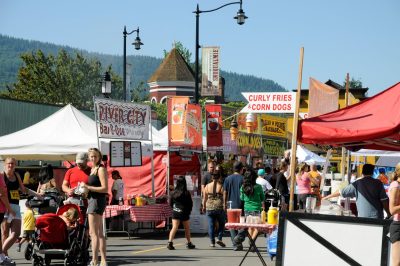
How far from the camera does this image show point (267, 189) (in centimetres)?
1956

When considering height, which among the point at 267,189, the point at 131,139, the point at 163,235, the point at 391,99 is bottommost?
the point at 163,235

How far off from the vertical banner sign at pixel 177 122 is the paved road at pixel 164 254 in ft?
9.15

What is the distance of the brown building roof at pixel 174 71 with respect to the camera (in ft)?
413

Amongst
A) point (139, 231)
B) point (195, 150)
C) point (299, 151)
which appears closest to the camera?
point (139, 231)

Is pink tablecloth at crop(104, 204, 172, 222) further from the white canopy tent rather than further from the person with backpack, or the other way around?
the person with backpack

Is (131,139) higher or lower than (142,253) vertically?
higher

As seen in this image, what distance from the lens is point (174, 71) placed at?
126812 millimetres

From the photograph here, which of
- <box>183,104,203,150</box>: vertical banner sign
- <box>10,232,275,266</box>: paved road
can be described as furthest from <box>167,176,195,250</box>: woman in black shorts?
<box>183,104,203,150</box>: vertical banner sign

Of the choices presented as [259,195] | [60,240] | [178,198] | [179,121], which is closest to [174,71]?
[179,121]

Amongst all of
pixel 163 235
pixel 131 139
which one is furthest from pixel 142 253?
pixel 163 235

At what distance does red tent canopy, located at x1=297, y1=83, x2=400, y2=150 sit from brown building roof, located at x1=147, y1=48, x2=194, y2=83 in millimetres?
115114

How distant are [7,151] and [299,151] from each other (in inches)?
818

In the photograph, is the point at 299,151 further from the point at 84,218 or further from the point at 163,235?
the point at 84,218

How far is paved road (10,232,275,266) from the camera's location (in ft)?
45.8
